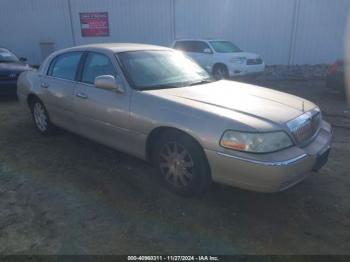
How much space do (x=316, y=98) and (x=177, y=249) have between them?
735cm

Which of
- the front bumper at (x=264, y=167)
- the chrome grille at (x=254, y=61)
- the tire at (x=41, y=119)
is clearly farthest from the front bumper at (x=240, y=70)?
the front bumper at (x=264, y=167)

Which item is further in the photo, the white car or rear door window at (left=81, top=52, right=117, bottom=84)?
the white car

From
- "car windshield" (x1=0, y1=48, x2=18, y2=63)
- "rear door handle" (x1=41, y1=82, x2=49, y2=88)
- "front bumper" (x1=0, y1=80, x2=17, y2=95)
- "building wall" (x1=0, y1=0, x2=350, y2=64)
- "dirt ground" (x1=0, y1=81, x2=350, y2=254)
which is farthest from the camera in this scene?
"building wall" (x1=0, y1=0, x2=350, y2=64)

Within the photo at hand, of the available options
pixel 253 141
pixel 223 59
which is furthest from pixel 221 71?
pixel 253 141

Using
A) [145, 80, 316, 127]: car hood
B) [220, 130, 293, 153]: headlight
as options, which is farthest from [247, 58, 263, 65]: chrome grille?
[220, 130, 293, 153]: headlight

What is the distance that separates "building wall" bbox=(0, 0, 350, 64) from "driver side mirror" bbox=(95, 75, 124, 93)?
12.9 m

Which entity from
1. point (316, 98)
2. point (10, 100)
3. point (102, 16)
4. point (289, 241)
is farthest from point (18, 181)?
point (102, 16)

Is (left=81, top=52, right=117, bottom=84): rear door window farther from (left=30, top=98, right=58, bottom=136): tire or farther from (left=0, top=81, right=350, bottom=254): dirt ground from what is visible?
(left=30, top=98, right=58, bottom=136): tire

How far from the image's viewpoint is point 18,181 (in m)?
4.13

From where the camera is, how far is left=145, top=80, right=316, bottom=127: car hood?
330 cm

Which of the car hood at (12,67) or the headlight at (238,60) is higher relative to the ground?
the car hood at (12,67)

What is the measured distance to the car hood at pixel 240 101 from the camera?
330cm

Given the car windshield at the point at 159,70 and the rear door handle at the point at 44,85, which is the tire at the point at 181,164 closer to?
the car windshield at the point at 159,70

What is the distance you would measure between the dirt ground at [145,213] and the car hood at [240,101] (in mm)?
920
